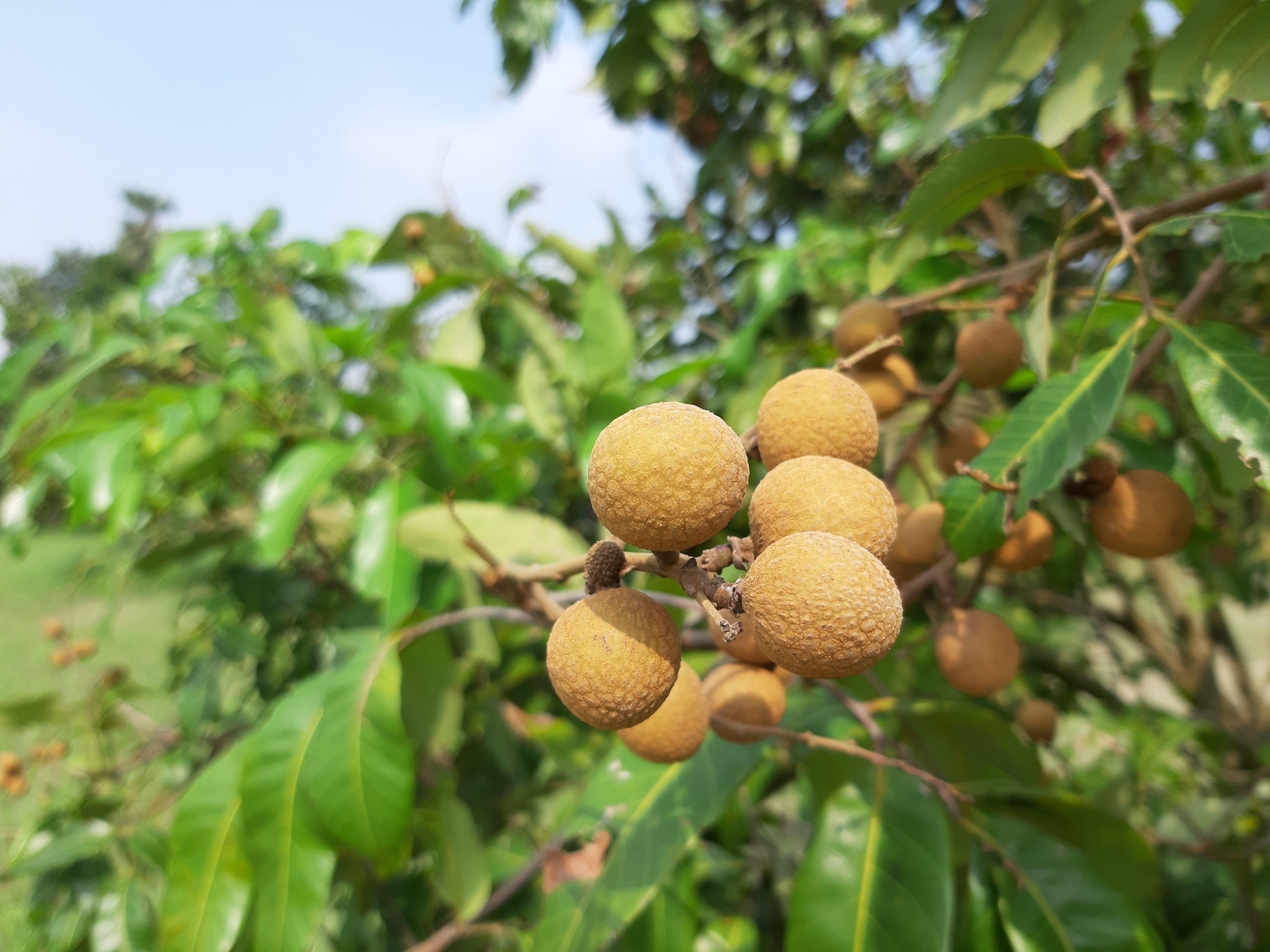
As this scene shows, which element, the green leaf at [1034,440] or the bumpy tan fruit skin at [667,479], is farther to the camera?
the green leaf at [1034,440]

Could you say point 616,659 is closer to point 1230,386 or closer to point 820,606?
point 820,606

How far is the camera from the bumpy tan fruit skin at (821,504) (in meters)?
0.46

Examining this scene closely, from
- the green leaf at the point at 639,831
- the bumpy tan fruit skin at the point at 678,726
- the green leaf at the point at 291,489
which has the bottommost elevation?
the green leaf at the point at 639,831

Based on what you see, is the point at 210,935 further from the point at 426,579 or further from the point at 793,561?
the point at 793,561

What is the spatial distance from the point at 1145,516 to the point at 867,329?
0.31 meters

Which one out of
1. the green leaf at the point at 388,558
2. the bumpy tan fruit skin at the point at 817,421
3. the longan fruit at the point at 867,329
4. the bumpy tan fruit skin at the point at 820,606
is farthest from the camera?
the green leaf at the point at 388,558

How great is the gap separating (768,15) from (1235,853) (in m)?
2.26

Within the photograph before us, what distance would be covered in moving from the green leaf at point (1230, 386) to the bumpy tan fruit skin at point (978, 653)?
255mm

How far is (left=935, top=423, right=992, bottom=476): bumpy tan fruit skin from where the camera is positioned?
0.82 m

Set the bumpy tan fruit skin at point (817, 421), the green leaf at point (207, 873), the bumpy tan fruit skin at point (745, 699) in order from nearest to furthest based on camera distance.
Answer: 1. the bumpy tan fruit skin at point (817, 421)
2. the bumpy tan fruit skin at point (745, 699)
3. the green leaf at point (207, 873)

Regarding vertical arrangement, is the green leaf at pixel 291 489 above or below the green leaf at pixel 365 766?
above

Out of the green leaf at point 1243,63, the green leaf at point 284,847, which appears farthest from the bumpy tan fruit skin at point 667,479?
the green leaf at point 284,847

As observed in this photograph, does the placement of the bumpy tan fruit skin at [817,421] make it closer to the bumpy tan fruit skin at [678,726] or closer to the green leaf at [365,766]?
the bumpy tan fruit skin at [678,726]

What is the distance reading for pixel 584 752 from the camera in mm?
1510
